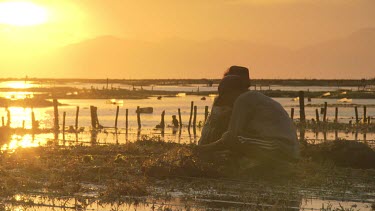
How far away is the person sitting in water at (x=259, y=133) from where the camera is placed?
14195 millimetres

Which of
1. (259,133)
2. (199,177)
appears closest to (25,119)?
(199,177)

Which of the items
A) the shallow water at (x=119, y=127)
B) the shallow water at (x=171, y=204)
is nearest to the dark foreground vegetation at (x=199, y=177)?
the shallow water at (x=171, y=204)

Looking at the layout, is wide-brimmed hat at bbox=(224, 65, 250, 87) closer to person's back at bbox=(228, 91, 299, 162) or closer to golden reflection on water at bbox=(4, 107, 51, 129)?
person's back at bbox=(228, 91, 299, 162)

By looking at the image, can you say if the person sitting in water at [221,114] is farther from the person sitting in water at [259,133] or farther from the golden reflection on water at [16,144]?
the golden reflection on water at [16,144]

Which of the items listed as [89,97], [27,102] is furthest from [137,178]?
[89,97]

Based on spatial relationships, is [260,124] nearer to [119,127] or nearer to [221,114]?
[221,114]

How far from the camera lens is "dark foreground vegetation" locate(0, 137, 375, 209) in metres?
12.3

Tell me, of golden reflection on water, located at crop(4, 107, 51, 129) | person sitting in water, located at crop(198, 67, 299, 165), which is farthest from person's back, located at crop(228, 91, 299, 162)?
golden reflection on water, located at crop(4, 107, 51, 129)

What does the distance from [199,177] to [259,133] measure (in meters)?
1.61

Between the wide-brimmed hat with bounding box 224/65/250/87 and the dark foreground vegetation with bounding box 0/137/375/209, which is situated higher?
the wide-brimmed hat with bounding box 224/65/250/87

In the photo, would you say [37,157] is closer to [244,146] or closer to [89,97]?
[244,146]

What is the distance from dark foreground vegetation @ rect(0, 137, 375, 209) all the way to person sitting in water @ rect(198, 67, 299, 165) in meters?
0.32

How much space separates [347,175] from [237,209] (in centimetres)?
495

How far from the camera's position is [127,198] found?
11961mm
